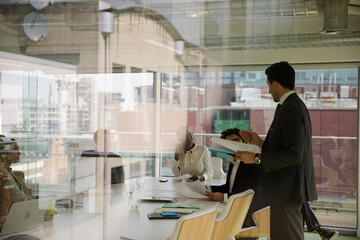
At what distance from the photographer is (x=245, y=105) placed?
6277 mm

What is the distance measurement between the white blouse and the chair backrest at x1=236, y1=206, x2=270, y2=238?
3.94 ft

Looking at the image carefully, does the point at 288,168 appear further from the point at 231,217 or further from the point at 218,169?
the point at 218,169

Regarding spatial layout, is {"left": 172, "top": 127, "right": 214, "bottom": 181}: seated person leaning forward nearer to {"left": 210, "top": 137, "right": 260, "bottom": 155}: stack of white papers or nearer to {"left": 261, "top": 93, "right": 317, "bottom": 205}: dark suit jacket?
{"left": 210, "top": 137, "right": 260, "bottom": 155}: stack of white papers

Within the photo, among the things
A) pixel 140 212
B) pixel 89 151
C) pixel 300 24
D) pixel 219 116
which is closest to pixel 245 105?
pixel 219 116

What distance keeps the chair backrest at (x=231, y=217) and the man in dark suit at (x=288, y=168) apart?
273 mm

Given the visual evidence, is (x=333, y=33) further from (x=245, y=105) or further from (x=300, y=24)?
(x=245, y=105)

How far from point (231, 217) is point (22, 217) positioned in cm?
160

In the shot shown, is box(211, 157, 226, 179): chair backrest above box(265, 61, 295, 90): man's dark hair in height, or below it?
below

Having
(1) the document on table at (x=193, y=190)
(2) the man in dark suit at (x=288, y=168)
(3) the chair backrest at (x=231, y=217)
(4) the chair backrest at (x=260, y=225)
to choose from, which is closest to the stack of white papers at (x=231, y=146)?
(2) the man in dark suit at (x=288, y=168)

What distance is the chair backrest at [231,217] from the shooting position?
2.80 m

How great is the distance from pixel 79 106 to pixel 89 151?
2.82ft

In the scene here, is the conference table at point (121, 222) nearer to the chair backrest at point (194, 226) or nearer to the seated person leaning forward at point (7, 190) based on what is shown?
the chair backrest at point (194, 226)

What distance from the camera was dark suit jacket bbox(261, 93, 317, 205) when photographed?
8.35 ft

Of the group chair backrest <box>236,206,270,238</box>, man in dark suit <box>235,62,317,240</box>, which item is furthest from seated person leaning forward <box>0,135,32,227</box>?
man in dark suit <box>235,62,317,240</box>
